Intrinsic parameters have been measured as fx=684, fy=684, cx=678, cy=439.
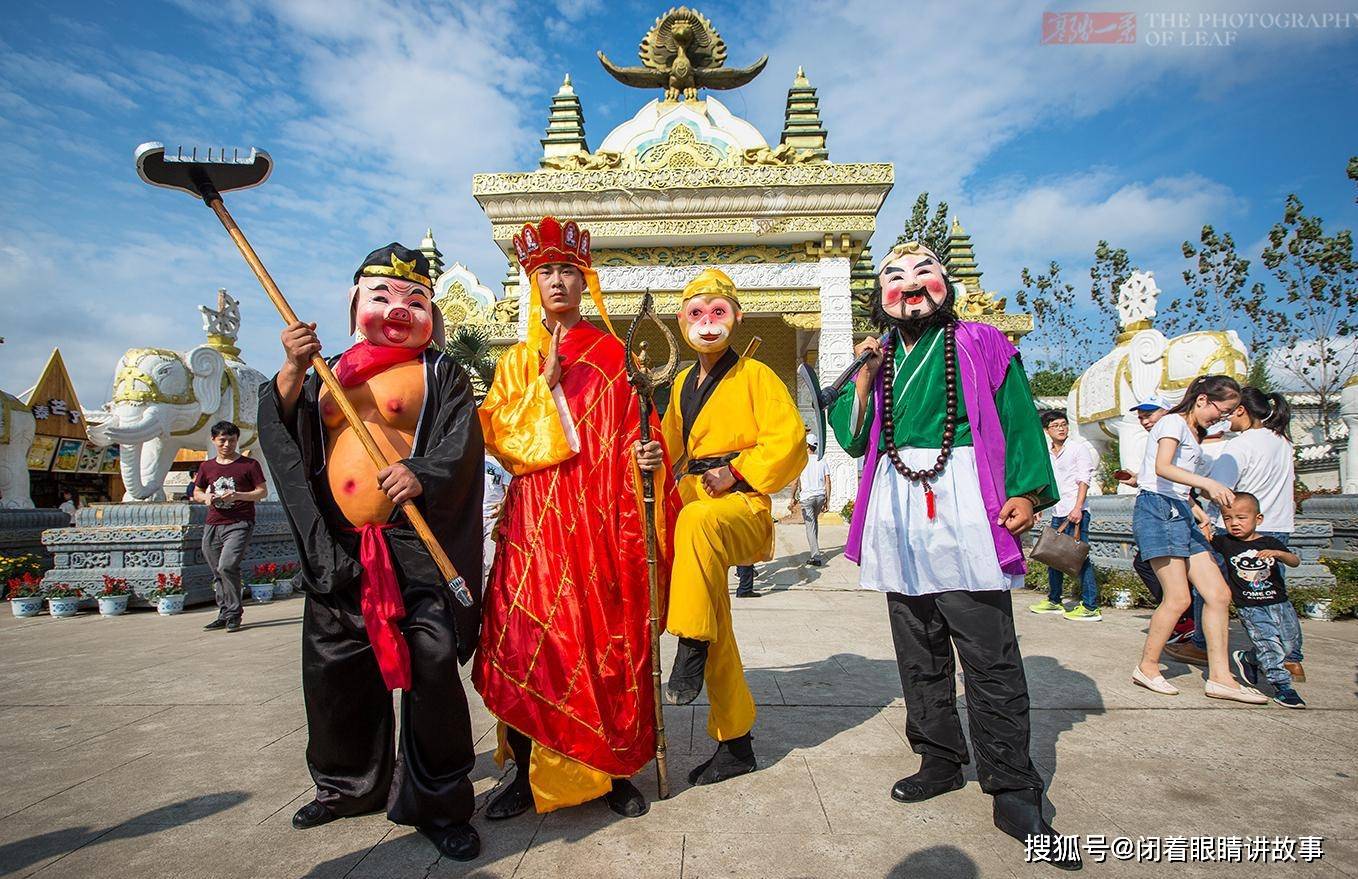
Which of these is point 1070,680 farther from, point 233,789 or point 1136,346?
point 1136,346

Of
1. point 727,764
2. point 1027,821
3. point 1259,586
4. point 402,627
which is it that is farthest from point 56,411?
point 1259,586

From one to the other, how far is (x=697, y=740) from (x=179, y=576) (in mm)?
6504

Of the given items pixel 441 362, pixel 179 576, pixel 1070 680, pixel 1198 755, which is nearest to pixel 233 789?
pixel 441 362

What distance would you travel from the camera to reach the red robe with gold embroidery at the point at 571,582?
2.25 m

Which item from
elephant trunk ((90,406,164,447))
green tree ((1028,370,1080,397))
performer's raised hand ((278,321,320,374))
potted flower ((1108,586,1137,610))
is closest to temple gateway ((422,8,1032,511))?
elephant trunk ((90,406,164,447))

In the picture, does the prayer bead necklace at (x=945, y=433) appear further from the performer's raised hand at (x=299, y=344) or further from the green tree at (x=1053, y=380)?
the green tree at (x=1053, y=380)

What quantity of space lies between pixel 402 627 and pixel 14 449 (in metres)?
10.3

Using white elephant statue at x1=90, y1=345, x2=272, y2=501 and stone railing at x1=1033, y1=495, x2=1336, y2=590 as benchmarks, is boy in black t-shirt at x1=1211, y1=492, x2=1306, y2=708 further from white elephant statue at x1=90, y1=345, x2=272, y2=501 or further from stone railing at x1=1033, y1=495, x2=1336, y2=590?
white elephant statue at x1=90, y1=345, x2=272, y2=501

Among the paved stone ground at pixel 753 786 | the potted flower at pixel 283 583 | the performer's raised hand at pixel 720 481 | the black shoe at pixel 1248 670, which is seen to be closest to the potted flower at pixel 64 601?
the potted flower at pixel 283 583

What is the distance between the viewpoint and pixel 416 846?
2.13 meters

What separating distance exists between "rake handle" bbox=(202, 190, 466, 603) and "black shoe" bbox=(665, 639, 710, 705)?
2.92 ft

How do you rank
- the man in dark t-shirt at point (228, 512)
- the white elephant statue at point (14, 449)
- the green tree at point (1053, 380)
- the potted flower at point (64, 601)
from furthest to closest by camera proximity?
the green tree at point (1053, 380), the white elephant statue at point (14, 449), the potted flower at point (64, 601), the man in dark t-shirt at point (228, 512)

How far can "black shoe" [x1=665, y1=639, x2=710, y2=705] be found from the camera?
8.25 feet

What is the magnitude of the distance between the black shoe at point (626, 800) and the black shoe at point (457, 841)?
0.44 meters
